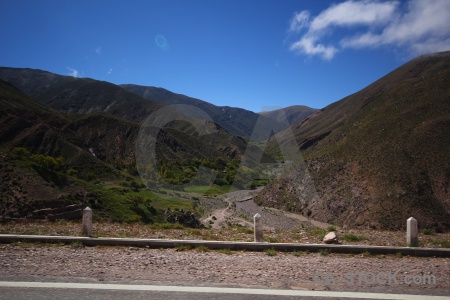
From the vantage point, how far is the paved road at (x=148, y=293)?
4289mm

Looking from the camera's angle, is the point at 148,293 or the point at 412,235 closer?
the point at 148,293

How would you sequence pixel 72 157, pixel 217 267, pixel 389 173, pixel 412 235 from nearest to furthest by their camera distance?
pixel 217 267 → pixel 412 235 → pixel 389 173 → pixel 72 157

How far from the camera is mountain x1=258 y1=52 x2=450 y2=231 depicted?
→ 3338cm

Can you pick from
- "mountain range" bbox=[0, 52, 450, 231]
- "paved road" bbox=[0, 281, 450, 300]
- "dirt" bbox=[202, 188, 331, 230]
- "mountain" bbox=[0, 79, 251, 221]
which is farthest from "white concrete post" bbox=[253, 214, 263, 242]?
"mountain range" bbox=[0, 52, 450, 231]

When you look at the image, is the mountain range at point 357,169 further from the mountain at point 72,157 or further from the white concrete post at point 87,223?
the white concrete post at point 87,223

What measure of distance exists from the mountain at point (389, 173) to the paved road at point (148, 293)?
30702 mm

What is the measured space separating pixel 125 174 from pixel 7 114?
3562cm

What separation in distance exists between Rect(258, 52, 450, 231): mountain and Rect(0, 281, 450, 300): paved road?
3070 cm

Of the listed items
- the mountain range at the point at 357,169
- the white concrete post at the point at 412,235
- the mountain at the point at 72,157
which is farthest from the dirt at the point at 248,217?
the white concrete post at the point at 412,235

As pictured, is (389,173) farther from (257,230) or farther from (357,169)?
A: (257,230)

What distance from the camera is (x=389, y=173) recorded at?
3803cm

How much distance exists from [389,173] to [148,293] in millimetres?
39764

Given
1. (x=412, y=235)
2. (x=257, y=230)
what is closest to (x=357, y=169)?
(x=412, y=235)

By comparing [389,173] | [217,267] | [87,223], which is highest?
[389,173]
